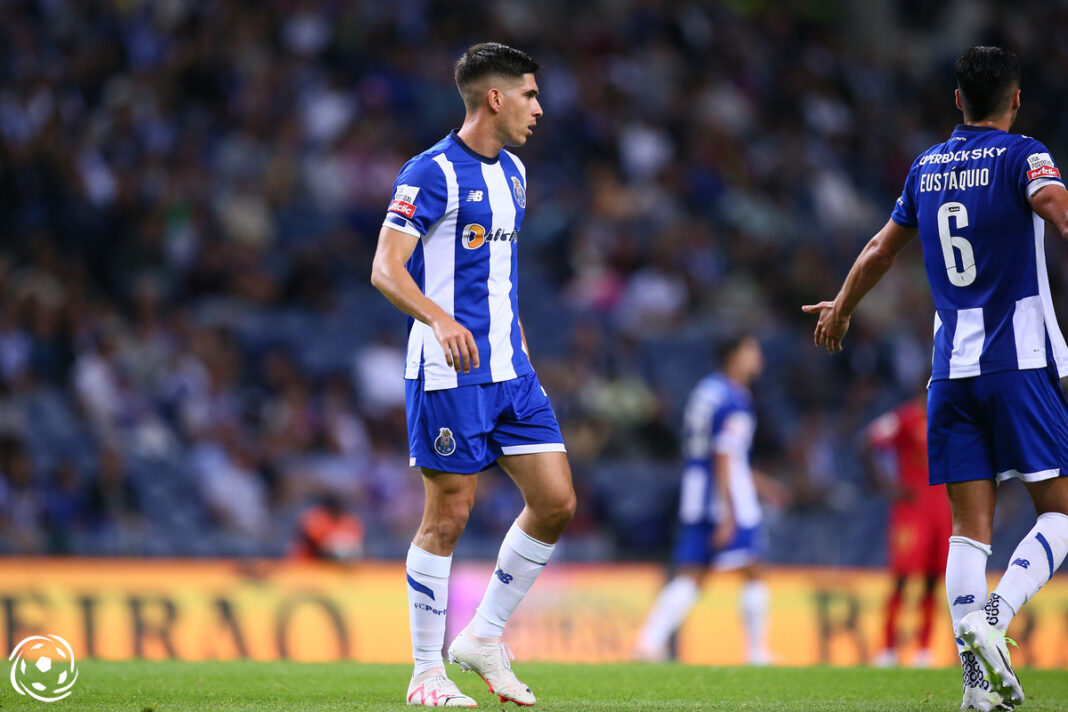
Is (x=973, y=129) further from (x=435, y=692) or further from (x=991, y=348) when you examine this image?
(x=435, y=692)

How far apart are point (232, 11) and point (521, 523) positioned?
12564 millimetres

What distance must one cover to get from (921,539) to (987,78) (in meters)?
5.85

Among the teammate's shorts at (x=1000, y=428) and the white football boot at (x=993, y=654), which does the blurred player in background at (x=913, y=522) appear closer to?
the teammate's shorts at (x=1000, y=428)

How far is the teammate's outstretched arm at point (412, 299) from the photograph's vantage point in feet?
15.4

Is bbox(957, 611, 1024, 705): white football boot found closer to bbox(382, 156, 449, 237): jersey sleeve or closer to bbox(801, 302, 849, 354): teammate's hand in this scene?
bbox(801, 302, 849, 354): teammate's hand

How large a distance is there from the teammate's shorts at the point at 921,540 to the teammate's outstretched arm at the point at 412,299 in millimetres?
6219

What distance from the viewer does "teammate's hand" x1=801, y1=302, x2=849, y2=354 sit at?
5488 millimetres

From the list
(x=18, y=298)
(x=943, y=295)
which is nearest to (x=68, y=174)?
(x=18, y=298)

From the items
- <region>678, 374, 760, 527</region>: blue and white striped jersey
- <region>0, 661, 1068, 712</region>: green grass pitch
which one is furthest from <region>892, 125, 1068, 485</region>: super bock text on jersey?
<region>678, 374, 760, 527</region>: blue and white striped jersey

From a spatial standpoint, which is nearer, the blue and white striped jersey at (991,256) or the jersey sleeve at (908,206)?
the blue and white striped jersey at (991,256)

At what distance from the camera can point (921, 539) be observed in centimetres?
1008

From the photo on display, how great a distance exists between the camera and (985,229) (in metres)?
4.87
